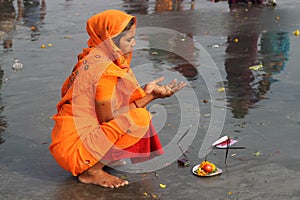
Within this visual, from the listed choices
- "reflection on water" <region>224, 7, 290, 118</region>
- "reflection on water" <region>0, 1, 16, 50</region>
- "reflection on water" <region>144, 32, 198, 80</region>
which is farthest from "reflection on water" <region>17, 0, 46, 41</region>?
"reflection on water" <region>224, 7, 290, 118</region>

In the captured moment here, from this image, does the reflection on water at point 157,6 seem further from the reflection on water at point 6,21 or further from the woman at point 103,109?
the woman at point 103,109

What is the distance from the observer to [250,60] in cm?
850

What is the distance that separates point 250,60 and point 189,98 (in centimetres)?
221

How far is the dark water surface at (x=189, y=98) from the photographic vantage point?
14.5 ft

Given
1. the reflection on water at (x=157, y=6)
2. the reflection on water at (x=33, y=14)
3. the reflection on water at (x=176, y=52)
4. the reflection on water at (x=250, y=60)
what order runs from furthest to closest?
the reflection on water at (x=157, y=6), the reflection on water at (x=33, y=14), the reflection on water at (x=176, y=52), the reflection on water at (x=250, y=60)

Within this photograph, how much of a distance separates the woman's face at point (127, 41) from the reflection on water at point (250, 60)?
1.85 meters

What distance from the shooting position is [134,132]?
14.6 ft

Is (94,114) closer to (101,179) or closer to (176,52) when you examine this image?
(101,179)

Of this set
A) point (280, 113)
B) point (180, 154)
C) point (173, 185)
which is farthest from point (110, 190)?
point (280, 113)

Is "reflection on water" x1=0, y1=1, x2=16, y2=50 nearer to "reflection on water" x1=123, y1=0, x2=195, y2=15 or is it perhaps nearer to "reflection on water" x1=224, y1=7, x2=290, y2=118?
"reflection on water" x1=123, y1=0, x2=195, y2=15

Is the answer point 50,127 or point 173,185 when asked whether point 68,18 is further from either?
point 173,185

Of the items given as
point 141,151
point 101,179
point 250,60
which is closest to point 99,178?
point 101,179

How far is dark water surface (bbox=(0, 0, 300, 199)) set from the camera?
4434mm

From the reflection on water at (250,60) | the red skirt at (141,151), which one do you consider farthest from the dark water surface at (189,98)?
the red skirt at (141,151)
